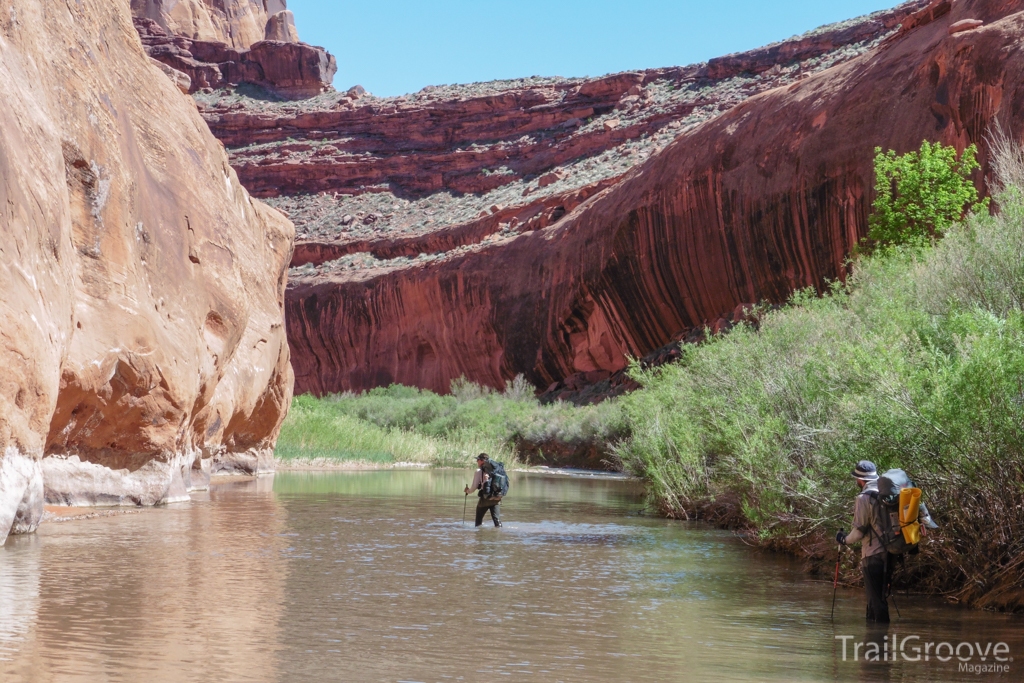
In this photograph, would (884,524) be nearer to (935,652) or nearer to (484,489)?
(935,652)

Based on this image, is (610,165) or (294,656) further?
(610,165)

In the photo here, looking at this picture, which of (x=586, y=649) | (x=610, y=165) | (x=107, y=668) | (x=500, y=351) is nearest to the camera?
(x=107, y=668)

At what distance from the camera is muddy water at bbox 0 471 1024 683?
23.0 feet

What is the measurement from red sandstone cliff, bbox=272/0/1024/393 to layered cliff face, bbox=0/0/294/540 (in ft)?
65.2

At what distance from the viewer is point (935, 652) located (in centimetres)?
779

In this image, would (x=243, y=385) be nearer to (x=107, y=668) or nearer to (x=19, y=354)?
(x=19, y=354)

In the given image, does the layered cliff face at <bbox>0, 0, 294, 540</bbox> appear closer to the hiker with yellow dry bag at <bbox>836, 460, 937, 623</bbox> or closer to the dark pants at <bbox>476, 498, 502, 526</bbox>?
the dark pants at <bbox>476, 498, 502, 526</bbox>

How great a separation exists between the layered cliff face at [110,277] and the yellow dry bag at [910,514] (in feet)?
26.2

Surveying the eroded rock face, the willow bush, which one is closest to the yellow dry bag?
the willow bush

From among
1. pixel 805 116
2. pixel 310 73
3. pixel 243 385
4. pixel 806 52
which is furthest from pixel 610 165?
pixel 243 385

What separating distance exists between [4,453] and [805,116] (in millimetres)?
33150

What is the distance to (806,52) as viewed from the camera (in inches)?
2783

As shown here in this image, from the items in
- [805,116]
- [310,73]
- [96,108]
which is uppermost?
[310,73]

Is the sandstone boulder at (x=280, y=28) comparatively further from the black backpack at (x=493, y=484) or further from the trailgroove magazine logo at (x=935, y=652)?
the trailgroove magazine logo at (x=935, y=652)
